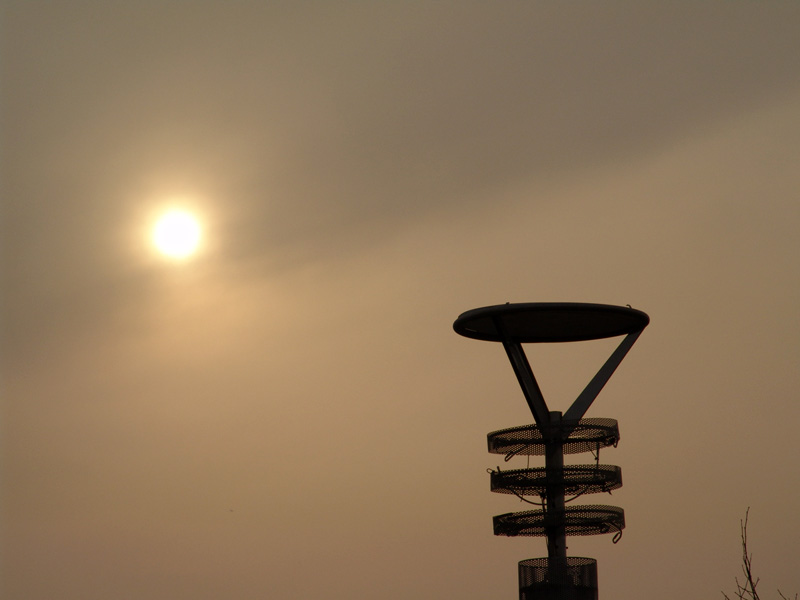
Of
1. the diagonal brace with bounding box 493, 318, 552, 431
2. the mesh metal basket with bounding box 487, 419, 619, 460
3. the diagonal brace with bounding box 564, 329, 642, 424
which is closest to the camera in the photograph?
the mesh metal basket with bounding box 487, 419, 619, 460

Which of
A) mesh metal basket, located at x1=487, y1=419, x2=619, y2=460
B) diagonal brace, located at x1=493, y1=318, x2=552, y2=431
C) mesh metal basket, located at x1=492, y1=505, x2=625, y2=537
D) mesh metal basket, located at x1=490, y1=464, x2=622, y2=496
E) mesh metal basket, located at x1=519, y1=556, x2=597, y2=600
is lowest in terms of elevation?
mesh metal basket, located at x1=519, y1=556, x2=597, y2=600

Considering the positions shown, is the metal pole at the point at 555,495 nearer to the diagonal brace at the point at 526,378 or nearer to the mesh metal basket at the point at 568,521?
the mesh metal basket at the point at 568,521

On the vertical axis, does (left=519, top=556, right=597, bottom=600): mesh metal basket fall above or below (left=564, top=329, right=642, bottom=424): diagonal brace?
below

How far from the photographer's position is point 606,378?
1331 inches

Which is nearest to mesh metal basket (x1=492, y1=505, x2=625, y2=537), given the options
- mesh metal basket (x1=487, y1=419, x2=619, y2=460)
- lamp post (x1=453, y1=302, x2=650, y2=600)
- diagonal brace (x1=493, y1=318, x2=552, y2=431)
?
lamp post (x1=453, y1=302, x2=650, y2=600)

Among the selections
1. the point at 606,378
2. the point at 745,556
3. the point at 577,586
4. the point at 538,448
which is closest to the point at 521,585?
the point at 577,586

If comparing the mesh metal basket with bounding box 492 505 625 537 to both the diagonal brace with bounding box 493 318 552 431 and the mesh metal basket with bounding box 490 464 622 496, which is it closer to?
the mesh metal basket with bounding box 490 464 622 496

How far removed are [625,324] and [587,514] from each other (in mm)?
5789

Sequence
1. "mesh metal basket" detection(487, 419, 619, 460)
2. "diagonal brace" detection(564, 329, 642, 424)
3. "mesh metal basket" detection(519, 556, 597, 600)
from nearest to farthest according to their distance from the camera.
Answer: "mesh metal basket" detection(519, 556, 597, 600), "mesh metal basket" detection(487, 419, 619, 460), "diagonal brace" detection(564, 329, 642, 424)

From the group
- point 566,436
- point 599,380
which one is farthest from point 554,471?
point 599,380

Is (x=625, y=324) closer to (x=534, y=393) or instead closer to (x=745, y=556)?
(x=534, y=393)

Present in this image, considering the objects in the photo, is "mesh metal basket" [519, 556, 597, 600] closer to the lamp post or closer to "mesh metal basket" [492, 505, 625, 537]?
the lamp post

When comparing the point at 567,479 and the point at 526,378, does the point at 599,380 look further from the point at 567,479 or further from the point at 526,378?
the point at 567,479

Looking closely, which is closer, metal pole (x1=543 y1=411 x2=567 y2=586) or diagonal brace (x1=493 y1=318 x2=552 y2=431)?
metal pole (x1=543 y1=411 x2=567 y2=586)
